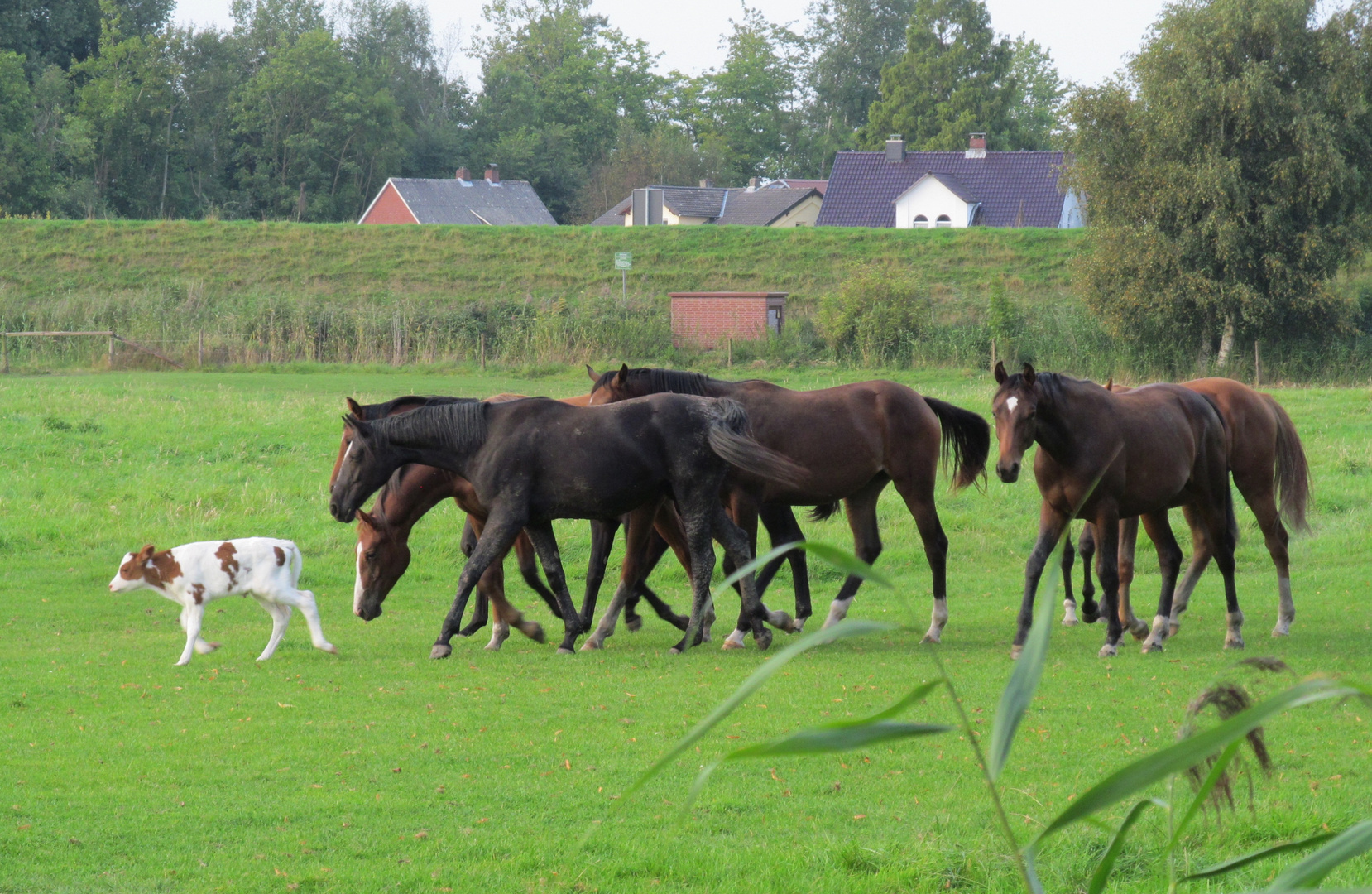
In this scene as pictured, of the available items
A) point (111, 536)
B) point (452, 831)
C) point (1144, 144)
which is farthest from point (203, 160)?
point (452, 831)

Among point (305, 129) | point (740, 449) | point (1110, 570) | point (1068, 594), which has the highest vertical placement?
point (305, 129)

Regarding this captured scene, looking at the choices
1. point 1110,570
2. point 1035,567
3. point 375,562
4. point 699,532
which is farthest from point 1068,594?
point 375,562

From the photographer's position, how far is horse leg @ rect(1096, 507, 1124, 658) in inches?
347

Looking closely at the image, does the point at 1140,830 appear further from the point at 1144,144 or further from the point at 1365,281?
the point at 1365,281

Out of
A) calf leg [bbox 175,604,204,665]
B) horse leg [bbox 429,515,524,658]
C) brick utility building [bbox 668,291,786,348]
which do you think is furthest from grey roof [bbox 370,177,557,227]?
horse leg [bbox 429,515,524,658]

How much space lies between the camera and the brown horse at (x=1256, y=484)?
9.95 metres

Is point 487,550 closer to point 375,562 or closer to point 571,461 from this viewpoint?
point 571,461

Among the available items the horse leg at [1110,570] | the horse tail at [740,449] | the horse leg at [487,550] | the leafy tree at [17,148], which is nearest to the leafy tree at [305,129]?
the leafy tree at [17,148]

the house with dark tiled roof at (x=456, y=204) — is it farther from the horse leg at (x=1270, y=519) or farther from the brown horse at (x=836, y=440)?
the horse leg at (x=1270, y=519)

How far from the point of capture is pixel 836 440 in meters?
9.88

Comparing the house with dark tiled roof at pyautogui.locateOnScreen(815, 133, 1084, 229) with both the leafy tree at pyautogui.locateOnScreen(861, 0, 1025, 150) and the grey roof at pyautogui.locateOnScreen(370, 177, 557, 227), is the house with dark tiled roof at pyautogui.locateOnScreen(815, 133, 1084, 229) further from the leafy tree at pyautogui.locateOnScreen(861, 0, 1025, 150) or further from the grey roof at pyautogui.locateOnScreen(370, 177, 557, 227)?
the grey roof at pyautogui.locateOnScreen(370, 177, 557, 227)

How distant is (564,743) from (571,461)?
9.07 ft

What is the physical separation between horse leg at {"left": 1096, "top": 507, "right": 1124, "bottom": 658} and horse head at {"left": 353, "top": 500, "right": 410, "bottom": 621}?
484 cm

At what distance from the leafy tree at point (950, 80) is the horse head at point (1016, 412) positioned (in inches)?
2675
